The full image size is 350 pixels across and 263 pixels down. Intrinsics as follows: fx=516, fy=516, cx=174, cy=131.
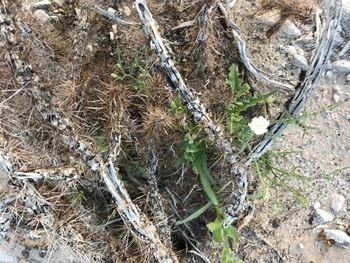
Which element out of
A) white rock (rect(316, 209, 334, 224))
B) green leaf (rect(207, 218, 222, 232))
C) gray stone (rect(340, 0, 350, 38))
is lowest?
white rock (rect(316, 209, 334, 224))

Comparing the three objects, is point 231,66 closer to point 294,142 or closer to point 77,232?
point 294,142

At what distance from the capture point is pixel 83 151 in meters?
1.54

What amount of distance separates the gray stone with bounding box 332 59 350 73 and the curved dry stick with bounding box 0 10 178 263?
90 cm

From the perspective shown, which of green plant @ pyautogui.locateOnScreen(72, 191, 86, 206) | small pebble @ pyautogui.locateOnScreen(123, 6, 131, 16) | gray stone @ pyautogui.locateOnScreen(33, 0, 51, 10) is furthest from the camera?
gray stone @ pyautogui.locateOnScreen(33, 0, 51, 10)

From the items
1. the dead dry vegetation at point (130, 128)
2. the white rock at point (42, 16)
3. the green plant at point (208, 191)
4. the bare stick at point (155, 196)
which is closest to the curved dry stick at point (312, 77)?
the dead dry vegetation at point (130, 128)

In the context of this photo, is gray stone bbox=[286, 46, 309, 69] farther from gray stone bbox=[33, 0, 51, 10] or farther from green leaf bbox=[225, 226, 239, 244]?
gray stone bbox=[33, 0, 51, 10]

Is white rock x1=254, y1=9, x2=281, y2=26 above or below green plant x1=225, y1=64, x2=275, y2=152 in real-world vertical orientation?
above

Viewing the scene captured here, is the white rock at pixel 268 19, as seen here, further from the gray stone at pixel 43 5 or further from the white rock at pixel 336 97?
the gray stone at pixel 43 5

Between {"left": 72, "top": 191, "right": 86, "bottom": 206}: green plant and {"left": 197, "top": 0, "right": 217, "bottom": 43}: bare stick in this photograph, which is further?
{"left": 72, "top": 191, "right": 86, "bottom": 206}: green plant

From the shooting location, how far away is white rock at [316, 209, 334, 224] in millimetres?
1883

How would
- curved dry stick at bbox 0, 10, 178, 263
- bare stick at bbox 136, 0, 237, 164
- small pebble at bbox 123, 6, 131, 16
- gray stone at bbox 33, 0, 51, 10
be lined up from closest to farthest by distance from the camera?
curved dry stick at bbox 0, 10, 178, 263, bare stick at bbox 136, 0, 237, 164, small pebble at bbox 123, 6, 131, 16, gray stone at bbox 33, 0, 51, 10

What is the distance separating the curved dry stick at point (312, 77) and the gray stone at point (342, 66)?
0.45 metres

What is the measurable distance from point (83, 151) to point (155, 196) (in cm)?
30

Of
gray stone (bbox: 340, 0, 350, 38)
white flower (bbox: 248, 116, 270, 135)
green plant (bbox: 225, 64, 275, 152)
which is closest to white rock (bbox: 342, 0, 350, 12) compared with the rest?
gray stone (bbox: 340, 0, 350, 38)
